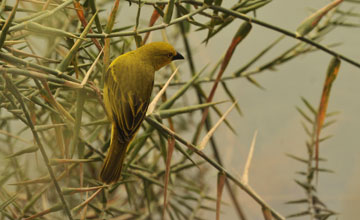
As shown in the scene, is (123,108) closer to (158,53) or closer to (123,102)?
(123,102)

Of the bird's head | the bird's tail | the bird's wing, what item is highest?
the bird's head

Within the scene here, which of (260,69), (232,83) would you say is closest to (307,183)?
(260,69)

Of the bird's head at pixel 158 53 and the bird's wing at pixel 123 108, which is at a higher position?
the bird's head at pixel 158 53

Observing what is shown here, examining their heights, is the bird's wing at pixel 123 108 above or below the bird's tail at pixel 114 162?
above

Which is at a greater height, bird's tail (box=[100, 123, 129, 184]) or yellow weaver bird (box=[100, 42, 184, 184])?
yellow weaver bird (box=[100, 42, 184, 184])

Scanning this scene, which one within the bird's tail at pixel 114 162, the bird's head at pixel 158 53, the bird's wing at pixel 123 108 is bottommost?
the bird's tail at pixel 114 162

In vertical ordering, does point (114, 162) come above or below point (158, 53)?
below

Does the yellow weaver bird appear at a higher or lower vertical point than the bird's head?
lower

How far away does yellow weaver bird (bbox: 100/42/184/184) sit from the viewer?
1.38 feet

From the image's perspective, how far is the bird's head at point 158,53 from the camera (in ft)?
1.62

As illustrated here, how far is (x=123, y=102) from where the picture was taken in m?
0.43

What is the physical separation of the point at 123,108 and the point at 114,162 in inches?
2.0

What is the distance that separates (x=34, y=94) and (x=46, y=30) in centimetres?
12

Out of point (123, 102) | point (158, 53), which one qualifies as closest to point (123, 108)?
point (123, 102)
